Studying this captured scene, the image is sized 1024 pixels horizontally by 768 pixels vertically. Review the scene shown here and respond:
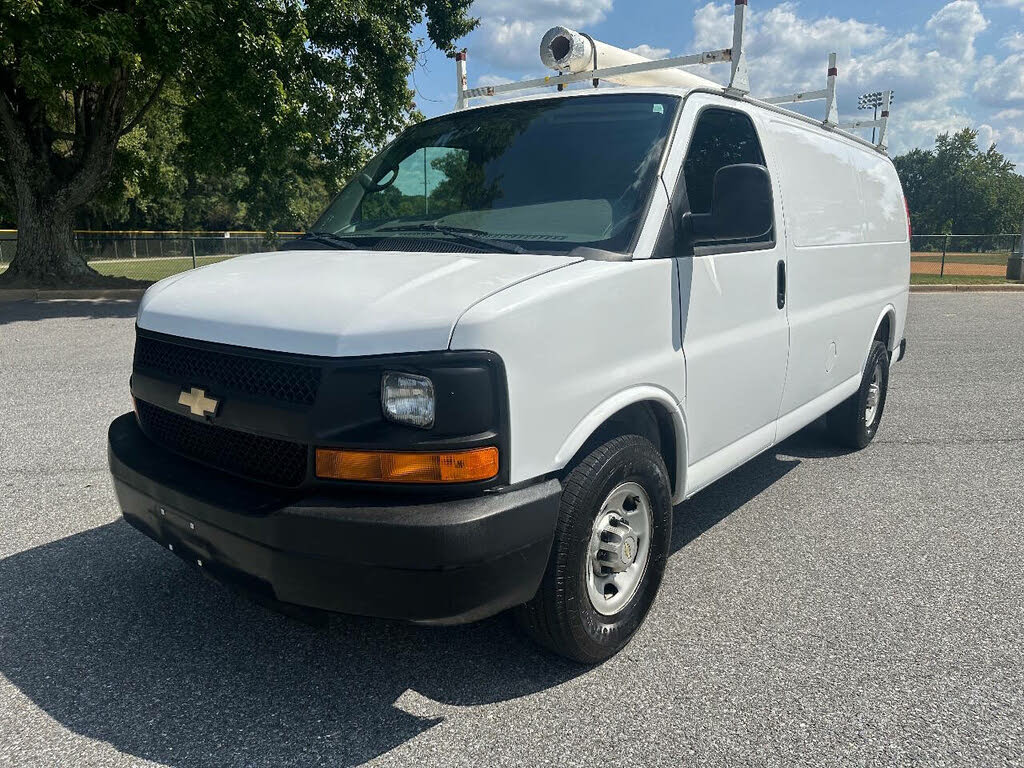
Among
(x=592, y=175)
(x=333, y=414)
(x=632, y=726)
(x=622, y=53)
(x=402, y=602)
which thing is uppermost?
(x=622, y=53)

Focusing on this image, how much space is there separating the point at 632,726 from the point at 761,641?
81 cm

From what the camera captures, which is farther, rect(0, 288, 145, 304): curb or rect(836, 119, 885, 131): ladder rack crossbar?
rect(0, 288, 145, 304): curb

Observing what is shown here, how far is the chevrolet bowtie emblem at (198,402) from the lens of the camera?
266 cm

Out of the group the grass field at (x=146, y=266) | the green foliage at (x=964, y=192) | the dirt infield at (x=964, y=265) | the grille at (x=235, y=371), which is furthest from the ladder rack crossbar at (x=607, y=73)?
the green foliage at (x=964, y=192)

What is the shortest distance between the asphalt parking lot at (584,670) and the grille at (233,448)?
0.69m

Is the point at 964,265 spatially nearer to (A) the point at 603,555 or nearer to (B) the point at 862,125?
(B) the point at 862,125

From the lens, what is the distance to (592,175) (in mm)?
3238

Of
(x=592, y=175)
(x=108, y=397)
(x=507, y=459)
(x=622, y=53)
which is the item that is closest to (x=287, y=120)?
(x=108, y=397)

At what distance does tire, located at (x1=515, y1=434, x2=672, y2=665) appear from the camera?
2.64 metres

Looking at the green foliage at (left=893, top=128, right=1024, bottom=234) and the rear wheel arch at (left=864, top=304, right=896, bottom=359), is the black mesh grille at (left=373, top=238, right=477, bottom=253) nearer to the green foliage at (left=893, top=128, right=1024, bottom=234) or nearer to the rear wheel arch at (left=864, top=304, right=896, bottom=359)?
the rear wheel arch at (left=864, top=304, right=896, bottom=359)

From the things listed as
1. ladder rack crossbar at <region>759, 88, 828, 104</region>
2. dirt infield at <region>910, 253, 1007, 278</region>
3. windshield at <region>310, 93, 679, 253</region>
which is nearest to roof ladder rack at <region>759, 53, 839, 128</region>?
ladder rack crossbar at <region>759, 88, 828, 104</region>

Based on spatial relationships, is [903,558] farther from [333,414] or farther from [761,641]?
[333,414]

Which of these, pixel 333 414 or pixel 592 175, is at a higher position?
pixel 592 175

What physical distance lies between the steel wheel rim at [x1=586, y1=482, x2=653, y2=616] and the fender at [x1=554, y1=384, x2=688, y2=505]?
0.28 m
